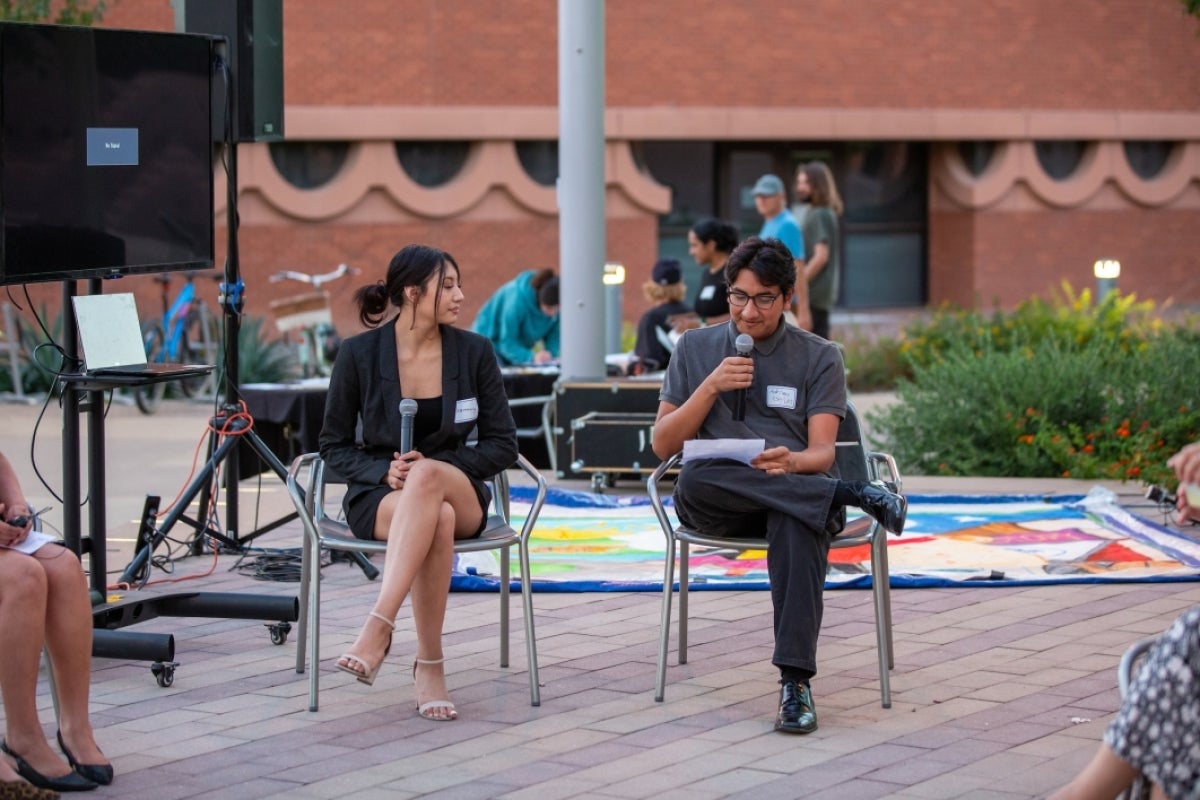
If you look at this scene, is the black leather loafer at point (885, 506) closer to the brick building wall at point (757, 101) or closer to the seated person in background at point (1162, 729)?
the seated person in background at point (1162, 729)

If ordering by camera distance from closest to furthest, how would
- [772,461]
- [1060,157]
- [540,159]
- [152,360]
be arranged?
[772,461] < [152,360] < [540,159] < [1060,157]

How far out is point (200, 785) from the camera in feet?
14.5

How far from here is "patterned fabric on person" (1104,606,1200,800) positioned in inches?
129

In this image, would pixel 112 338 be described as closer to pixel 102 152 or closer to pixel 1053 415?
pixel 102 152

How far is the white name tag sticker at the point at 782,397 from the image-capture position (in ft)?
17.3

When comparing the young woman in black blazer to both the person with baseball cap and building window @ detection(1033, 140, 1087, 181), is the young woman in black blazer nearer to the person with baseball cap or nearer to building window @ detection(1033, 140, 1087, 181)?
the person with baseball cap

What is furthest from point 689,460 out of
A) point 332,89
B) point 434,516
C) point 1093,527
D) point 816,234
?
point 332,89

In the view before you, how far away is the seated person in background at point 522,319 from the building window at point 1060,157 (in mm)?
14026

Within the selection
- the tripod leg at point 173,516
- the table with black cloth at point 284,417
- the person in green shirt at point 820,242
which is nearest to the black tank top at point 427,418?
the tripod leg at point 173,516

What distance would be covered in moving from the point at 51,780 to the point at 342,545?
1.19 metres

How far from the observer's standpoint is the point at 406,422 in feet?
17.2

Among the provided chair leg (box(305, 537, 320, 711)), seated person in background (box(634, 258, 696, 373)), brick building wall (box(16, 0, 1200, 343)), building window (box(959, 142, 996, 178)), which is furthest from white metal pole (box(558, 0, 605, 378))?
building window (box(959, 142, 996, 178))

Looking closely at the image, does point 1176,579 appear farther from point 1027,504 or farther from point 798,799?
point 798,799

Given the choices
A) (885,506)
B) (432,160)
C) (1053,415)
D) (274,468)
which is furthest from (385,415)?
(432,160)
